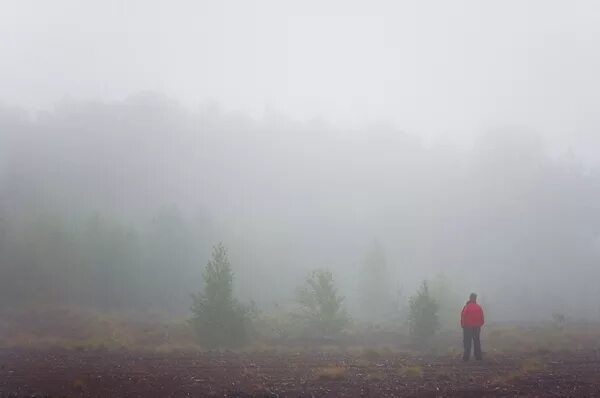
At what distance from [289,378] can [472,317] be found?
9.74 metres

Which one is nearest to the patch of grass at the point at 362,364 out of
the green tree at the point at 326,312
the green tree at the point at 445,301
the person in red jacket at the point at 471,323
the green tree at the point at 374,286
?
the person in red jacket at the point at 471,323

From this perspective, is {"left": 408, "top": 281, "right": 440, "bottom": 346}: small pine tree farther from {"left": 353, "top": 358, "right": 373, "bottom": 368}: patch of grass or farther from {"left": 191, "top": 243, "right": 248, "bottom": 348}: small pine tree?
{"left": 353, "top": 358, "right": 373, "bottom": 368}: patch of grass

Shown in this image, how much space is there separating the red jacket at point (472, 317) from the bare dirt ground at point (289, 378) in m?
1.91

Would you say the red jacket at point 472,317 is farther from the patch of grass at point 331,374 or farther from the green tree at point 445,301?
the green tree at point 445,301

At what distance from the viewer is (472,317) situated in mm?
20391

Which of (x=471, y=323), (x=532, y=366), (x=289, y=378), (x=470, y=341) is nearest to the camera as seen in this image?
(x=289, y=378)

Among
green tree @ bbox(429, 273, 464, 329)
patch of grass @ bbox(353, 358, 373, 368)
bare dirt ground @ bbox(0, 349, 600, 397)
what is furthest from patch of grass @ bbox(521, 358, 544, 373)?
green tree @ bbox(429, 273, 464, 329)

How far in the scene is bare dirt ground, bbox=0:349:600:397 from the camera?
11.6m

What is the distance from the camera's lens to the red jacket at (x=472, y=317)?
66.3 ft

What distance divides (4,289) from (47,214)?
1459 centimetres

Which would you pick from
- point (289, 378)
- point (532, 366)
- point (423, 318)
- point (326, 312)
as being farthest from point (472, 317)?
point (326, 312)

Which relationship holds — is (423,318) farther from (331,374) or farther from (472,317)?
(331,374)

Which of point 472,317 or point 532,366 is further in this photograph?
point 472,317

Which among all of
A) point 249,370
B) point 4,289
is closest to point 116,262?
point 4,289
